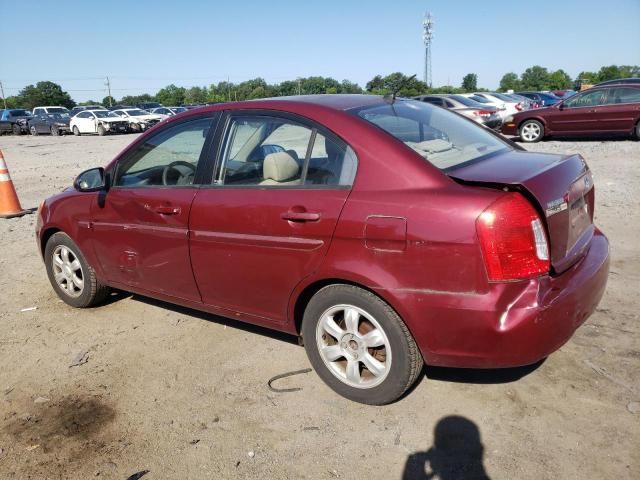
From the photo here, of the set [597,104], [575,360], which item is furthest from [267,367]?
[597,104]

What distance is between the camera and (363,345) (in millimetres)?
2861

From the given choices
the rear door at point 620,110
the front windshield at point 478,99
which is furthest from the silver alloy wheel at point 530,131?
the front windshield at point 478,99

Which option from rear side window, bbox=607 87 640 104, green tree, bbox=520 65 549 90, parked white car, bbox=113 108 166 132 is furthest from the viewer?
green tree, bbox=520 65 549 90

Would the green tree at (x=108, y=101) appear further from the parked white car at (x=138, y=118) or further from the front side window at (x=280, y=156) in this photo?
the front side window at (x=280, y=156)

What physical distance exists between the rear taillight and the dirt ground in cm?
88

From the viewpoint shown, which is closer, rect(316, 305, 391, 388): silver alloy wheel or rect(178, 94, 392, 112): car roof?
rect(316, 305, 391, 388): silver alloy wheel

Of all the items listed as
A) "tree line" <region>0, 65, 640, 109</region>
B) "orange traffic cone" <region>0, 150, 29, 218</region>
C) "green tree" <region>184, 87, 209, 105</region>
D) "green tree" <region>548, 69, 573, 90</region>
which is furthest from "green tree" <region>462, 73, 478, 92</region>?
"orange traffic cone" <region>0, 150, 29, 218</region>

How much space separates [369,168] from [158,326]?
2.38 metres

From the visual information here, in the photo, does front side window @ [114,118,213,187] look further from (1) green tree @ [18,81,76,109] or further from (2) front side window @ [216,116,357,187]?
(1) green tree @ [18,81,76,109]

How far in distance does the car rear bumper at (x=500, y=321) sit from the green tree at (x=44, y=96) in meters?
95.6

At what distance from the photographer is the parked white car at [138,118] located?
98.7 feet

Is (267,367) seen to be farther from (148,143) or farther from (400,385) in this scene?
(148,143)

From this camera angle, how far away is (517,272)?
2.42 meters

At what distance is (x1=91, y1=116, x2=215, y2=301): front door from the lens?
3537 millimetres
